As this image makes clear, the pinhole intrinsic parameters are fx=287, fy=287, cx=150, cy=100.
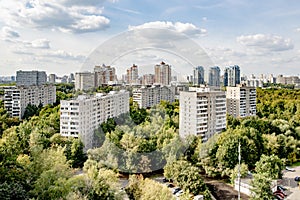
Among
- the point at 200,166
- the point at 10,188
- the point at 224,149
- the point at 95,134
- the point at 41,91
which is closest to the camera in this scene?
the point at 10,188

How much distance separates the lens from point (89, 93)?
11.2 meters

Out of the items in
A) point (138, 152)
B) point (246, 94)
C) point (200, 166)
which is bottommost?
point (200, 166)

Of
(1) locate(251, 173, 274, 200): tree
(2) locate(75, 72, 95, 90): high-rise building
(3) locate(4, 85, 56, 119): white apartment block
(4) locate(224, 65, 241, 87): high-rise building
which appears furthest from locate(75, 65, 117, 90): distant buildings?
(4) locate(224, 65, 241, 87): high-rise building

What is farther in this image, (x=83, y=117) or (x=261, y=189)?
(x=83, y=117)

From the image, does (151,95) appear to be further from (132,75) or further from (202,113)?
(202,113)

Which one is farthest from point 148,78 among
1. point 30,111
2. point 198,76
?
point 30,111

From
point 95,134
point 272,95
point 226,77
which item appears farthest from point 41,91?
point 272,95

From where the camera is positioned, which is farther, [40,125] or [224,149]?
[40,125]

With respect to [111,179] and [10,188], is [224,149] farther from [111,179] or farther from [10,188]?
[10,188]

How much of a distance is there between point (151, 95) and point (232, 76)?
19.6 feet

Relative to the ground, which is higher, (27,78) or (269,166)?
(27,78)

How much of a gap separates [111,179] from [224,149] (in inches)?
140

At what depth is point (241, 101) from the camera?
49.2 ft

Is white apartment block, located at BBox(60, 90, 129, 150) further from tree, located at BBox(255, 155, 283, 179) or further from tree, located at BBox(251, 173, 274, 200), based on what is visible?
tree, located at BBox(251, 173, 274, 200)
